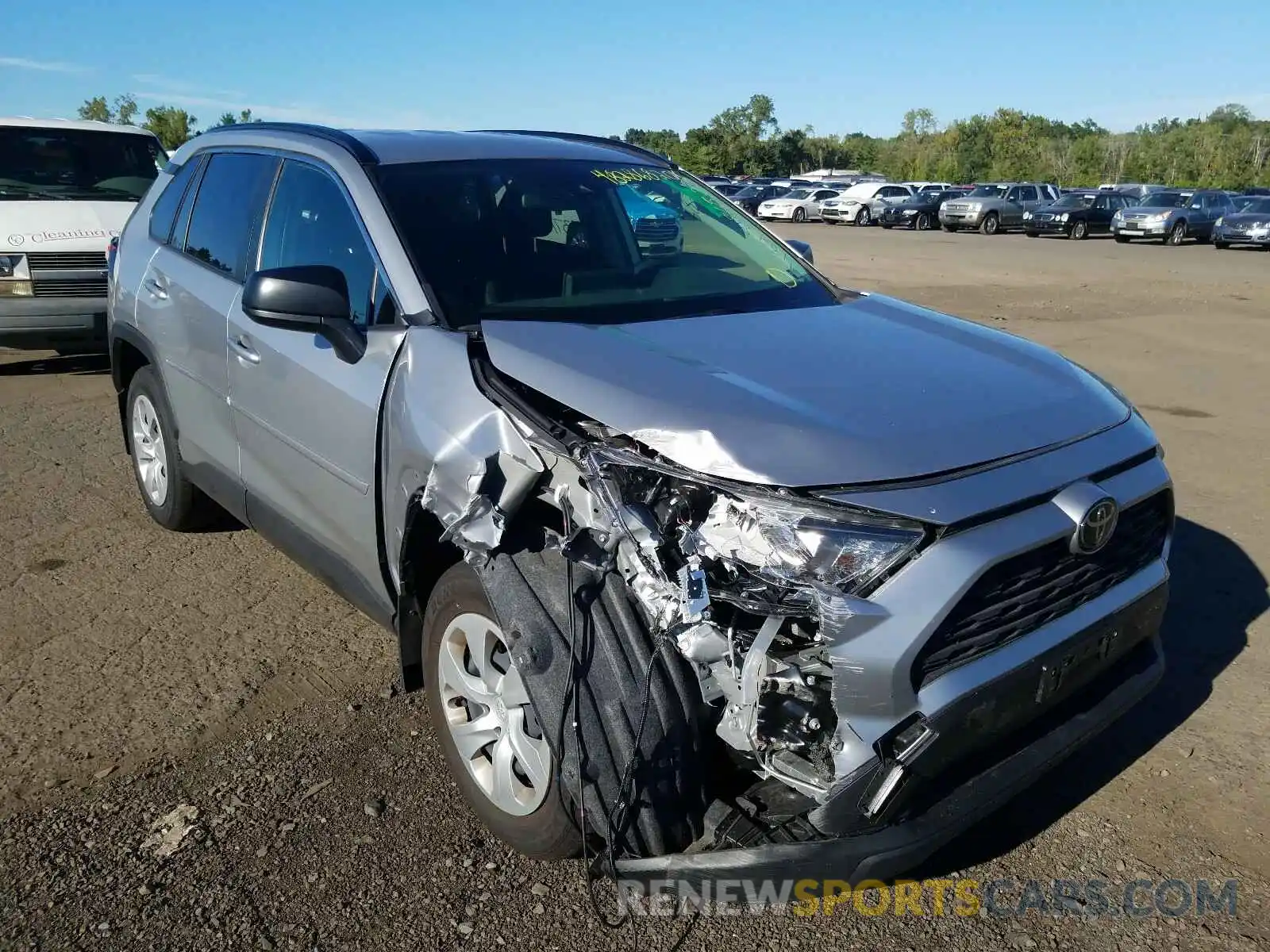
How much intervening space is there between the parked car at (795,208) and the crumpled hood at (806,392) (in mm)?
39123

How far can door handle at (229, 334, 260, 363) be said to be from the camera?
3.72 meters

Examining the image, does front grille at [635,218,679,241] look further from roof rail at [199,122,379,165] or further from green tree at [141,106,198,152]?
green tree at [141,106,198,152]

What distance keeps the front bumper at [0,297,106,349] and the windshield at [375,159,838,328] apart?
6024mm

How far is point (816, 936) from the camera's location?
2639mm

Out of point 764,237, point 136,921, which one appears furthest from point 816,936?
point 764,237

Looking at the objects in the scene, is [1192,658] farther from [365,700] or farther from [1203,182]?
[1203,182]

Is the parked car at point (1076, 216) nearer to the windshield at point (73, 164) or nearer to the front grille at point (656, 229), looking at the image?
the windshield at point (73, 164)

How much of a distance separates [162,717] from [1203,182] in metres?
70.6

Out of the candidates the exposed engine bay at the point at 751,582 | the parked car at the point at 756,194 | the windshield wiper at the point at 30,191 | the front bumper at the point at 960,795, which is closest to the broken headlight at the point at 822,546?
the exposed engine bay at the point at 751,582

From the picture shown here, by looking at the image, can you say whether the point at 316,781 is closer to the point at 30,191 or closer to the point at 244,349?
the point at 244,349

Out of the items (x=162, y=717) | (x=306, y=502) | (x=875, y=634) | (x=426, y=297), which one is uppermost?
(x=426, y=297)

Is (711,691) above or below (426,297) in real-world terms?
below

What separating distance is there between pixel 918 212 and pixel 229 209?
36.9m

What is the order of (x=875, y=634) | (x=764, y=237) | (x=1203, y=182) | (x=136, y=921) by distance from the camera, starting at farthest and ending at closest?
(x=1203, y=182) → (x=764, y=237) → (x=136, y=921) → (x=875, y=634)
